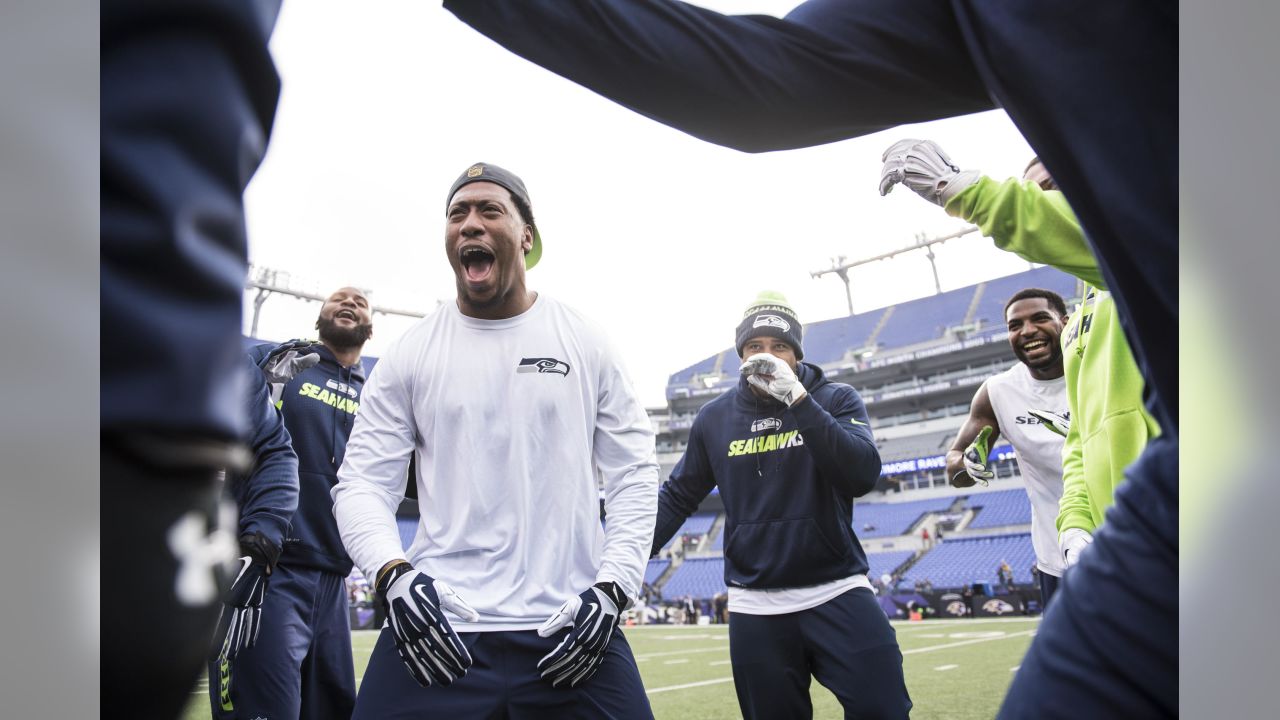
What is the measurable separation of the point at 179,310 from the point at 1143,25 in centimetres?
86

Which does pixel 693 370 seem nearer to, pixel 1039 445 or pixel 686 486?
pixel 1039 445

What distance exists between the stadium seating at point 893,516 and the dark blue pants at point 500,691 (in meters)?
34.4

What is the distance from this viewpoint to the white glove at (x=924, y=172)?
65.6 inches

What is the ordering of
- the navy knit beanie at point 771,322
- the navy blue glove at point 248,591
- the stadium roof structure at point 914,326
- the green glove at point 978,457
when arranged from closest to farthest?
the navy blue glove at point 248,591
the navy knit beanie at point 771,322
the green glove at point 978,457
the stadium roof structure at point 914,326

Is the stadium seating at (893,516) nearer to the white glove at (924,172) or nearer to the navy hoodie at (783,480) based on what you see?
the navy hoodie at (783,480)

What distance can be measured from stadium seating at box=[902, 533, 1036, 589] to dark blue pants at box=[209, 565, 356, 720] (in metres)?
26.3

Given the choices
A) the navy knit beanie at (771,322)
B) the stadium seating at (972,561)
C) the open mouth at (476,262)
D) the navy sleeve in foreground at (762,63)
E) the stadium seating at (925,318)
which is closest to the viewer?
the navy sleeve in foreground at (762,63)

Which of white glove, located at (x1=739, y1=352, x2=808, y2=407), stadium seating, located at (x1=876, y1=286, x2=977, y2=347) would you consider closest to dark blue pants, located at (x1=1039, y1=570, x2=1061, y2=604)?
white glove, located at (x1=739, y1=352, x2=808, y2=407)

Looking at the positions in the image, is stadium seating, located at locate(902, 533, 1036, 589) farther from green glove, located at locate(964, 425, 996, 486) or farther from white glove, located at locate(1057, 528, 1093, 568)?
white glove, located at locate(1057, 528, 1093, 568)

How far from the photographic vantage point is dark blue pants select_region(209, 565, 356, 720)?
3.88 metres

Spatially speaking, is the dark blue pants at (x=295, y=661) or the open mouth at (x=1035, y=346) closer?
the dark blue pants at (x=295, y=661)

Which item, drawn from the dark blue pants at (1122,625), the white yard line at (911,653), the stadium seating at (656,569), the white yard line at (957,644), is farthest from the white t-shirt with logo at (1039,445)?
the stadium seating at (656,569)

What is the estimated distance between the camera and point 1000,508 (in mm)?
34188
